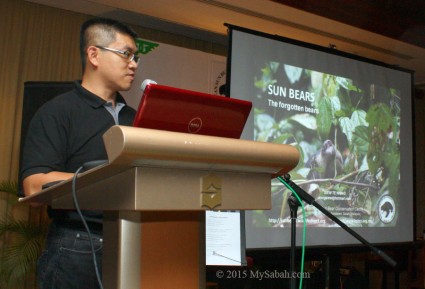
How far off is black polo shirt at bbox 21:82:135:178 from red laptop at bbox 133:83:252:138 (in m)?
0.55

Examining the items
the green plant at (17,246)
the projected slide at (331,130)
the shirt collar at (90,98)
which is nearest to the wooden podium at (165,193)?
the shirt collar at (90,98)

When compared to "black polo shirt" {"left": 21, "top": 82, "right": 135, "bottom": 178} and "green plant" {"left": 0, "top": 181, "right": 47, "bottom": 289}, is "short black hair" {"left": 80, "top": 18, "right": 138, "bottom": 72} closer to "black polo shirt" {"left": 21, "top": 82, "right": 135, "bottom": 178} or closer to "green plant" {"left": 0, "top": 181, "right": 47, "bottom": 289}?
"black polo shirt" {"left": 21, "top": 82, "right": 135, "bottom": 178}

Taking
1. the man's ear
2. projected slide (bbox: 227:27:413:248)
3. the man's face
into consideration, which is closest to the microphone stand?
the man's face

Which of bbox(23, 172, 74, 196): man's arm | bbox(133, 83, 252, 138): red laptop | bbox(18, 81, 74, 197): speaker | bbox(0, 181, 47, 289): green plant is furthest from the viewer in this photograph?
bbox(0, 181, 47, 289): green plant

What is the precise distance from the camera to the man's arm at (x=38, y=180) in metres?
1.20

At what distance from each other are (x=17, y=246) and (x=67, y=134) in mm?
2511

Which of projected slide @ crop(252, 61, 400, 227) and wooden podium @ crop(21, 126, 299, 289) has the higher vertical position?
projected slide @ crop(252, 61, 400, 227)

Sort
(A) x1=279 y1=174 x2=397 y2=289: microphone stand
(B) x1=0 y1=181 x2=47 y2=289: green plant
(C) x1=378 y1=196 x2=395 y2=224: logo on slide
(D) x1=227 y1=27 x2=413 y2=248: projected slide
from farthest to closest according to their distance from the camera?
1. (B) x1=0 y1=181 x2=47 y2=289: green plant
2. (C) x1=378 y1=196 x2=395 y2=224: logo on slide
3. (D) x1=227 y1=27 x2=413 y2=248: projected slide
4. (A) x1=279 y1=174 x2=397 y2=289: microphone stand

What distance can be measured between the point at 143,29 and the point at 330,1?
5.68ft

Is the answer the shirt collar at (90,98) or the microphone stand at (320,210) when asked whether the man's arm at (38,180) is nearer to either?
the shirt collar at (90,98)

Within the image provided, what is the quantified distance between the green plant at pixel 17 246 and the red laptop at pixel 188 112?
3.04 metres

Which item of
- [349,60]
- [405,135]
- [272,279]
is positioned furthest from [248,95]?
[405,135]

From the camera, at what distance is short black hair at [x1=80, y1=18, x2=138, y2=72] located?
1.58 metres

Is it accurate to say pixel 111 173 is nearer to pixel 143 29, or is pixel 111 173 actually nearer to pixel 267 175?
pixel 267 175
